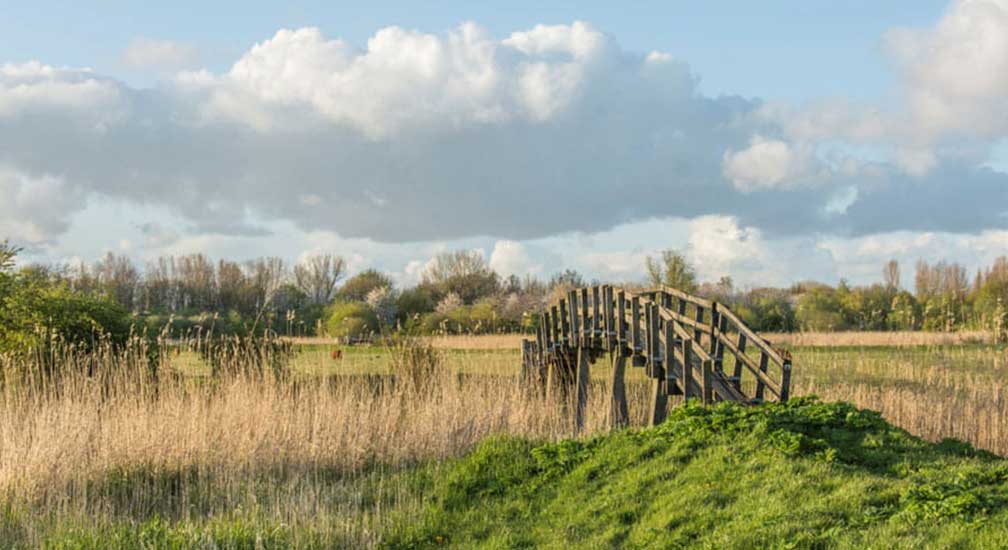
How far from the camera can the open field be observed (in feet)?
36.8

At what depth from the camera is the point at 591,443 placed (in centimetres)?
1213

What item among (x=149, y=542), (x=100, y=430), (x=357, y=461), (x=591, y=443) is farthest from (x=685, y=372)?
(x=100, y=430)

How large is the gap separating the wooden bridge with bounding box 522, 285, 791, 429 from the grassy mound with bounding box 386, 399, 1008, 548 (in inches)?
64.4

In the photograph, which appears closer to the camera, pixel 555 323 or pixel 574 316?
pixel 574 316

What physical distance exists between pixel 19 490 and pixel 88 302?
749 centimetres

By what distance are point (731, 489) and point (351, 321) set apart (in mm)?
32544

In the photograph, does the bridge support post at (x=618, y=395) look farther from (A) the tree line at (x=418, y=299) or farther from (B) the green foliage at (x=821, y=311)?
(B) the green foliage at (x=821, y=311)

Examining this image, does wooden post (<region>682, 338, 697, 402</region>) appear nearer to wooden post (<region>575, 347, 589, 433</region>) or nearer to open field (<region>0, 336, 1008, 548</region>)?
open field (<region>0, 336, 1008, 548</region>)

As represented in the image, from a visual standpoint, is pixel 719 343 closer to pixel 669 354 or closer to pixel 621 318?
pixel 669 354

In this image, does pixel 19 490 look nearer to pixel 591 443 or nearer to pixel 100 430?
pixel 100 430

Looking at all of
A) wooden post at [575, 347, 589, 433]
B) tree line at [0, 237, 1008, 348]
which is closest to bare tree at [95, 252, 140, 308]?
tree line at [0, 237, 1008, 348]

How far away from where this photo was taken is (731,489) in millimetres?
9516

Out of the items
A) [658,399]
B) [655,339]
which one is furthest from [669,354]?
[658,399]

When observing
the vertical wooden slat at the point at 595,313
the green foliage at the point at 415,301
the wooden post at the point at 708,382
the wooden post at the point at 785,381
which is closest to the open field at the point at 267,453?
the wooden post at the point at 708,382
